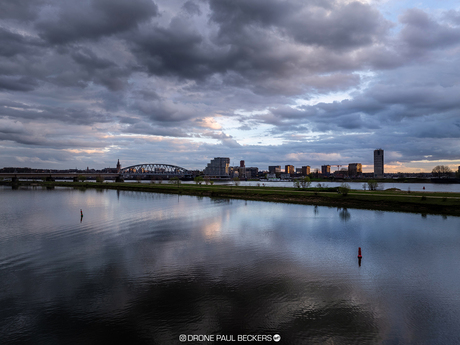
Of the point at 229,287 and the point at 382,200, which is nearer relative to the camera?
the point at 229,287

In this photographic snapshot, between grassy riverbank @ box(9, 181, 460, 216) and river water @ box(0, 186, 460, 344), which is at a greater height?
grassy riverbank @ box(9, 181, 460, 216)

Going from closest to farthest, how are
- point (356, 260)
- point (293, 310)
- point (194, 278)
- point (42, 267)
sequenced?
point (293, 310) < point (194, 278) < point (42, 267) < point (356, 260)

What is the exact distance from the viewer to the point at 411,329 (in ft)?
40.6

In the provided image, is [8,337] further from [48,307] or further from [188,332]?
[188,332]

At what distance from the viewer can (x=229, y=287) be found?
53.8 ft

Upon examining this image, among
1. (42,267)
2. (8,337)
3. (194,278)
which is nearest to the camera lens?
(8,337)

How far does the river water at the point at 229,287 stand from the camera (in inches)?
479

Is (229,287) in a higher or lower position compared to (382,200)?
lower

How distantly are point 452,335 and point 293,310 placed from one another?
7183mm

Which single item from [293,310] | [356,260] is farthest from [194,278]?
[356,260]

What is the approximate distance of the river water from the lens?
39.9 feet

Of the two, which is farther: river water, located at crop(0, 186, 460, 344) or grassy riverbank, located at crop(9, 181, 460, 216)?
grassy riverbank, located at crop(9, 181, 460, 216)

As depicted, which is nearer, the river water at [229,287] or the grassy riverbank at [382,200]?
the river water at [229,287]

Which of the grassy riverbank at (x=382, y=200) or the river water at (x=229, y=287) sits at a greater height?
the grassy riverbank at (x=382, y=200)
